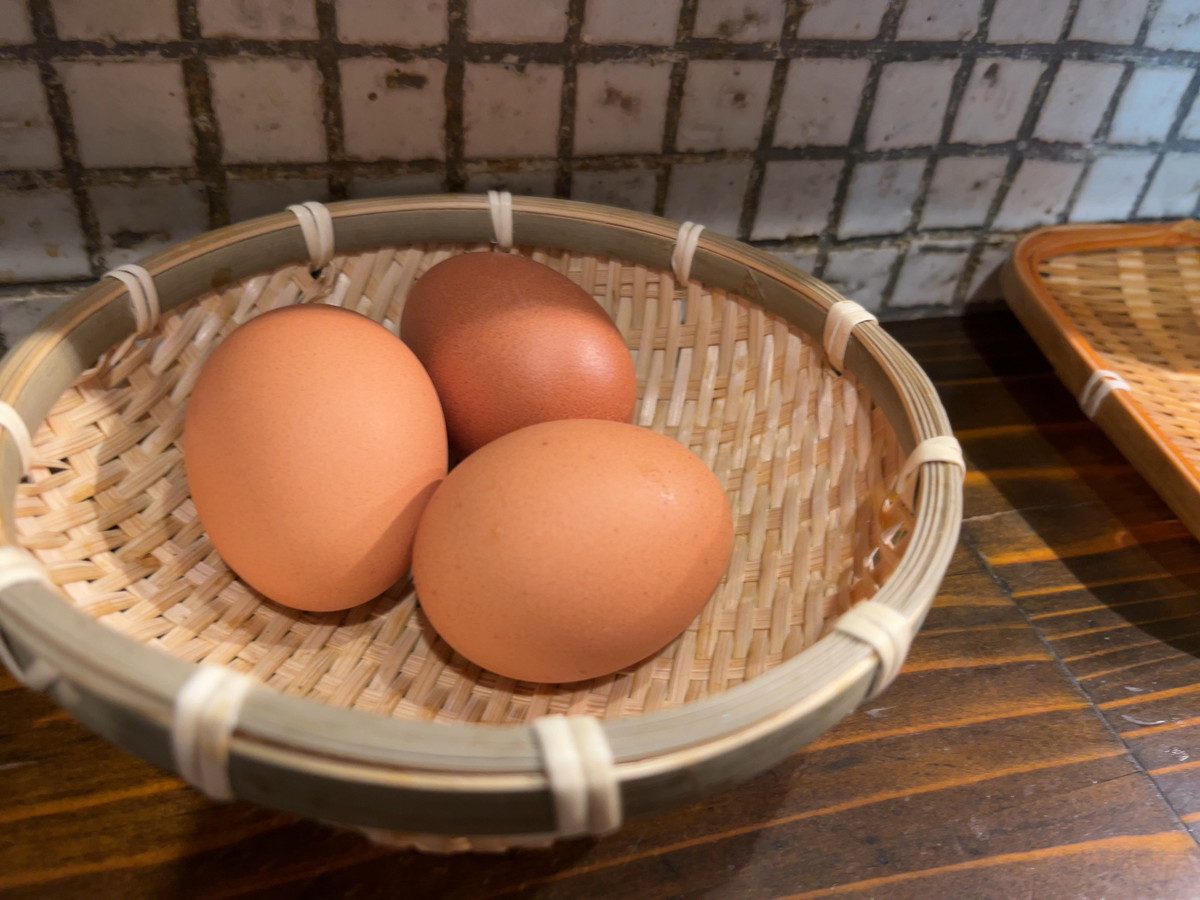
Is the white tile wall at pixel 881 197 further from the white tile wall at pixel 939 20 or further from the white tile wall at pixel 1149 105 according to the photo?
the white tile wall at pixel 1149 105

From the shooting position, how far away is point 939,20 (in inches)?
27.1

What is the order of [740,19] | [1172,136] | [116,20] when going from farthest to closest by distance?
[1172,136], [740,19], [116,20]

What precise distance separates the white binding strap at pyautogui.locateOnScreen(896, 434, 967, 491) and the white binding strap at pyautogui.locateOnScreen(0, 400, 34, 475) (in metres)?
0.46

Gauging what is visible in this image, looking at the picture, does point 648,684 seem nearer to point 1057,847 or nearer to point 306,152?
point 1057,847

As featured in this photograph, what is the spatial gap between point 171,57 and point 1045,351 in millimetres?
739

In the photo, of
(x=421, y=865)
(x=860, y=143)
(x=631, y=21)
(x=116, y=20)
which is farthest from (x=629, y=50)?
(x=421, y=865)

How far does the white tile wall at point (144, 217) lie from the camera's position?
60cm

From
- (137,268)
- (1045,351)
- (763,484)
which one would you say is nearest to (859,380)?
(763,484)

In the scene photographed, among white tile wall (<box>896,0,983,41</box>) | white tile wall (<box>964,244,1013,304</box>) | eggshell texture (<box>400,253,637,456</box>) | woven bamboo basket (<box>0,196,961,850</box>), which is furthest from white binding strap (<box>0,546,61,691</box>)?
white tile wall (<box>964,244,1013,304</box>)

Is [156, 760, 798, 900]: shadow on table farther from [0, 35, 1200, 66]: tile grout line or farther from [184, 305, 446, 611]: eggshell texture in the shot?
[0, 35, 1200, 66]: tile grout line

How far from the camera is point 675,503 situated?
46 cm

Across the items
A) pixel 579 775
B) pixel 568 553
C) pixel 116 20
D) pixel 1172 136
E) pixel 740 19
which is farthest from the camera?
pixel 1172 136

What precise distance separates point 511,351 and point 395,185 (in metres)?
0.20

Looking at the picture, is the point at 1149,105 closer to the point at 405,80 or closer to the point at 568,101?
the point at 568,101
